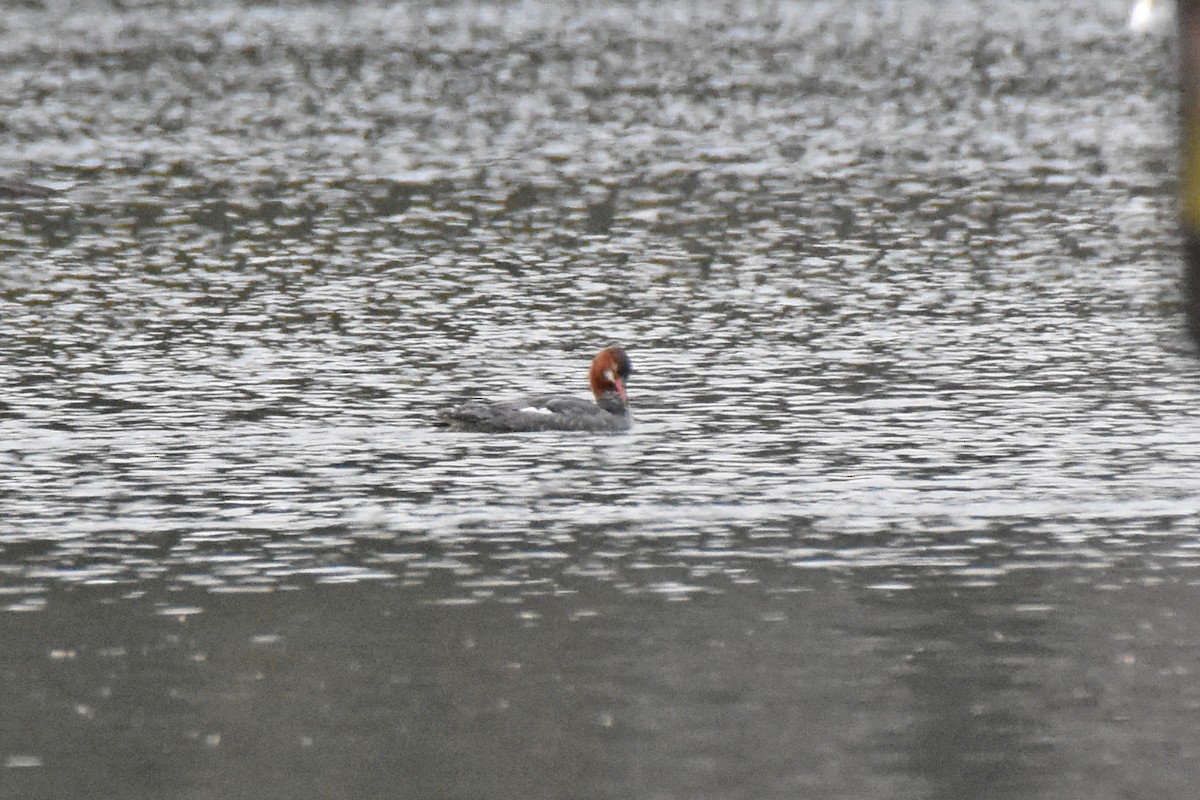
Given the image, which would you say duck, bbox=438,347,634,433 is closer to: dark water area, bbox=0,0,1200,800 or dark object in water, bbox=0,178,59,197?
dark water area, bbox=0,0,1200,800

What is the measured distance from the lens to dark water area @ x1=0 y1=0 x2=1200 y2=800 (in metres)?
12.2

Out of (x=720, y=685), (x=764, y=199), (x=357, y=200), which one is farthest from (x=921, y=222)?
(x=720, y=685)

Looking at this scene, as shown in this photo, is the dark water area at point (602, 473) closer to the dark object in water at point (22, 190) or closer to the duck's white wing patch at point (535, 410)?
the duck's white wing patch at point (535, 410)

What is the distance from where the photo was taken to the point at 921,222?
3506 cm

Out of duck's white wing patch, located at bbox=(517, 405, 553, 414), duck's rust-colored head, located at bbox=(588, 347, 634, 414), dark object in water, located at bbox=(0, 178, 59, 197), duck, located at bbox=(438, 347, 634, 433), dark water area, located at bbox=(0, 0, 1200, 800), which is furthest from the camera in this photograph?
dark object in water, located at bbox=(0, 178, 59, 197)

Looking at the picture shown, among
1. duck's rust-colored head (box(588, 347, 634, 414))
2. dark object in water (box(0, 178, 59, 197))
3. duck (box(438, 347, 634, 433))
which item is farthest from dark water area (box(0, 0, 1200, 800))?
dark object in water (box(0, 178, 59, 197))

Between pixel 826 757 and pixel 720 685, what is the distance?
1354 millimetres

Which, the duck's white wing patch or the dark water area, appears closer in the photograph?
the dark water area

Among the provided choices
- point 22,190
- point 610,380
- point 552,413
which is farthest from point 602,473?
point 22,190

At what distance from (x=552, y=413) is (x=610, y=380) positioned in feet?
2.44

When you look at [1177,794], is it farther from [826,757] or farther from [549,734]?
[549,734]

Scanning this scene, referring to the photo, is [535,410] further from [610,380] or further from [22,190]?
[22,190]

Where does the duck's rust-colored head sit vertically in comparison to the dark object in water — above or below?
below

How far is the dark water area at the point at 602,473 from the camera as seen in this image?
39.9 feet
